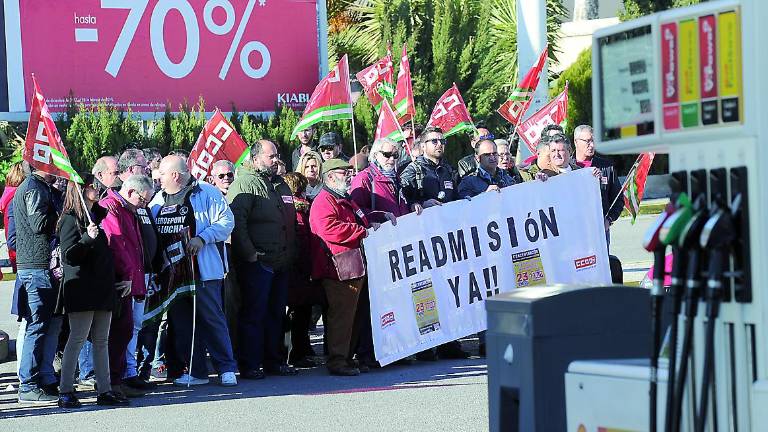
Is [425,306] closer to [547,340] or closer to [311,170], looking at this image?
[311,170]

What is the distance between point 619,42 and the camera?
4238 mm

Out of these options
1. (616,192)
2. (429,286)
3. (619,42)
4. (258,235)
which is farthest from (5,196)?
(619,42)

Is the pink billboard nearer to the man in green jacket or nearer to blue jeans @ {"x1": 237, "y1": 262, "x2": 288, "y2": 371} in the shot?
the man in green jacket

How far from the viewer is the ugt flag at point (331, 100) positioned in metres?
14.2

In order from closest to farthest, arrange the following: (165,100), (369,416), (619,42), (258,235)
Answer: (619,42) → (369,416) → (258,235) → (165,100)

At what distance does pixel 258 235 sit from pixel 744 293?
25.2 feet

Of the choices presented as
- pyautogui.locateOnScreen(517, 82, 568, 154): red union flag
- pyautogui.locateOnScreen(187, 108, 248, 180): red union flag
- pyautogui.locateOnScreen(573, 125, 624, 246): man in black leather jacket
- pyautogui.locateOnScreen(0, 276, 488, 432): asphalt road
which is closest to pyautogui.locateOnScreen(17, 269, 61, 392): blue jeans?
pyautogui.locateOnScreen(0, 276, 488, 432): asphalt road

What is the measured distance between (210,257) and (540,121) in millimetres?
6343

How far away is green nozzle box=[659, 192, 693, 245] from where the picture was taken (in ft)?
13.0

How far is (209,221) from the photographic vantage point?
1076 centimetres

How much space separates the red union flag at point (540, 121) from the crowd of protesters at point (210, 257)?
2935 millimetres

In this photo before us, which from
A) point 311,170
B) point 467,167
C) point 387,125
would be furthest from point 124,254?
point 387,125

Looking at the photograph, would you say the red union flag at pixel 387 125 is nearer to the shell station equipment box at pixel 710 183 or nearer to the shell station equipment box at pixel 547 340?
the shell station equipment box at pixel 547 340

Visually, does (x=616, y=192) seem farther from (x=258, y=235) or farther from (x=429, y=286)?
(x=258, y=235)
